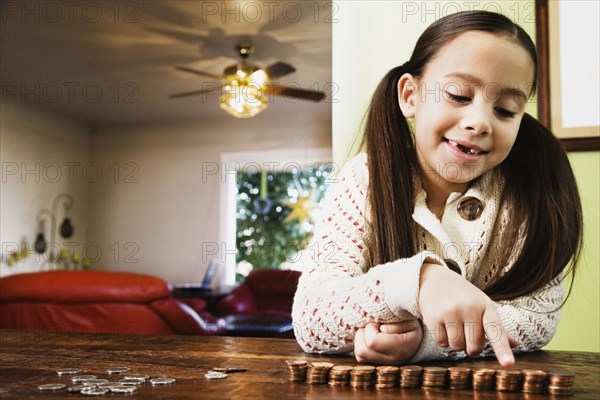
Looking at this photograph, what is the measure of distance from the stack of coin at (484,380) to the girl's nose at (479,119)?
382mm

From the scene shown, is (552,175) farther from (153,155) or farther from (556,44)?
(153,155)

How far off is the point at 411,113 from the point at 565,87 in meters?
0.43

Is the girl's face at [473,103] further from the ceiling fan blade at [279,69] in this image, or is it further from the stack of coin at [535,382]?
the ceiling fan blade at [279,69]

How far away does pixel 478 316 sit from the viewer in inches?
21.8

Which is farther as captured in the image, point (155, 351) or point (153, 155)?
point (153, 155)

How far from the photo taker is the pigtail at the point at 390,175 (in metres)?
0.87

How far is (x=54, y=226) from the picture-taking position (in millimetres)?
6441

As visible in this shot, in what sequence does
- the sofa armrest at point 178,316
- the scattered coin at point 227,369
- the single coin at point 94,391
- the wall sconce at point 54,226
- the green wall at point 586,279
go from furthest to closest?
the wall sconce at point 54,226 → the sofa armrest at point 178,316 → the green wall at point 586,279 → the scattered coin at point 227,369 → the single coin at point 94,391

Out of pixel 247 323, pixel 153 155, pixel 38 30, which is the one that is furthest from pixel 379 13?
pixel 153 155

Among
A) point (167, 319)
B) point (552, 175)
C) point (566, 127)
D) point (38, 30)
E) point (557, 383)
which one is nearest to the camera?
point (557, 383)

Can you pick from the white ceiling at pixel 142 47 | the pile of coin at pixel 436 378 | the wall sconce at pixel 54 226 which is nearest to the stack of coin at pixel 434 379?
the pile of coin at pixel 436 378

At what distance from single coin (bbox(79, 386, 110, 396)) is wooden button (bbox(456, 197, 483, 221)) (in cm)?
60

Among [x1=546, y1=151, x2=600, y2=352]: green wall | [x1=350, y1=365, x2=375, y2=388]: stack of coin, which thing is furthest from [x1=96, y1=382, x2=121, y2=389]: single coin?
[x1=546, y1=151, x2=600, y2=352]: green wall

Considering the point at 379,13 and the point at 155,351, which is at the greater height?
the point at 379,13
